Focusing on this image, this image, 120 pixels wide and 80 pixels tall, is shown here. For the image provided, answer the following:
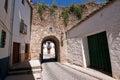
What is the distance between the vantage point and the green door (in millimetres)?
5877

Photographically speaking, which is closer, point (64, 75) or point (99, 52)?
point (64, 75)

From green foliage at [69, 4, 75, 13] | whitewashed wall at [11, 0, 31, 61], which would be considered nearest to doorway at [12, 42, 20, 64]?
whitewashed wall at [11, 0, 31, 61]

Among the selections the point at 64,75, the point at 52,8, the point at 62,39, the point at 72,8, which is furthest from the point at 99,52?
the point at 52,8

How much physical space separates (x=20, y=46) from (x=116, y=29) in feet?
22.6

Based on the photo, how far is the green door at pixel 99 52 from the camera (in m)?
5.88

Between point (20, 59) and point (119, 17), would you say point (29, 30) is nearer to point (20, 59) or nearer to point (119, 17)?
point (20, 59)

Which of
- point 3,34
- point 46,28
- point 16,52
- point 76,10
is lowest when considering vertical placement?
point 16,52

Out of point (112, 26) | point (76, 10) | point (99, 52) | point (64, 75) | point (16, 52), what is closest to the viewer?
point (112, 26)

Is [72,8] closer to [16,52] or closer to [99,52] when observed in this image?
[99,52]

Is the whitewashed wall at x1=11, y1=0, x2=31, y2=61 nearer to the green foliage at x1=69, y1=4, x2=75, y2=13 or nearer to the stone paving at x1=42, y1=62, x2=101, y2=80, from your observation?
the stone paving at x1=42, y1=62, x2=101, y2=80

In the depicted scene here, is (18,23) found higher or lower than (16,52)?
higher

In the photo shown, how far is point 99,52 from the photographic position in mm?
6570

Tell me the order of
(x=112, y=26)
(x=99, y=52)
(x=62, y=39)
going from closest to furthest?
(x=112, y=26), (x=99, y=52), (x=62, y=39)

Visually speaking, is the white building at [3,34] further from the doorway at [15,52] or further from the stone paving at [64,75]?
the doorway at [15,52]
